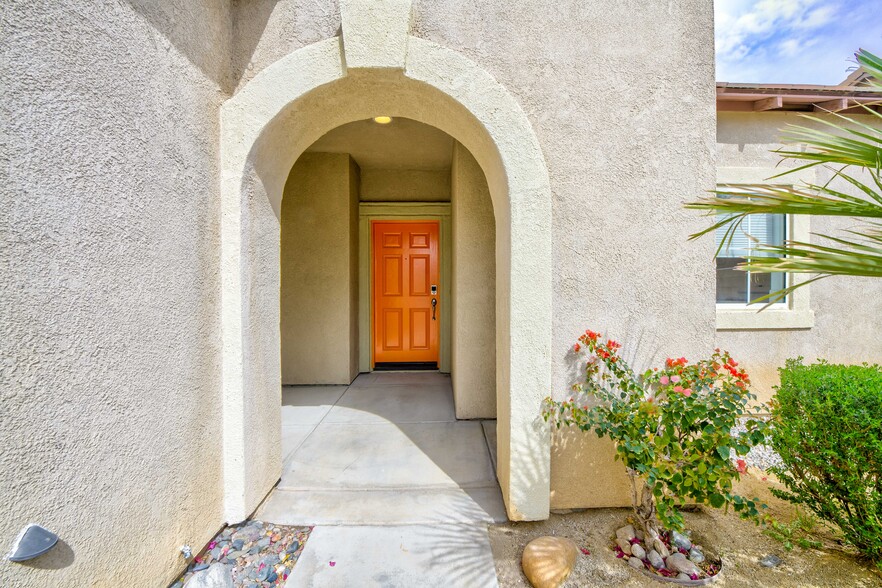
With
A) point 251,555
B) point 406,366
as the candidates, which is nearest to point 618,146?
point 251,555

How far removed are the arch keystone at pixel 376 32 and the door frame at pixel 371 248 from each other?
3.42 metres

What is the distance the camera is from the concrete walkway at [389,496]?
78.5 inches

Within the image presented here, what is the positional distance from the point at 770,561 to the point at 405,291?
492 cm

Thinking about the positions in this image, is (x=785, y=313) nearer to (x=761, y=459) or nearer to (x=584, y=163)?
(x=761, y=459)

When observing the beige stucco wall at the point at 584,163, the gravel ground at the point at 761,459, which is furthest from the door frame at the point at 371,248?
the gravel ground at the point at 761,459

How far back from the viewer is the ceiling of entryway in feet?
13.8

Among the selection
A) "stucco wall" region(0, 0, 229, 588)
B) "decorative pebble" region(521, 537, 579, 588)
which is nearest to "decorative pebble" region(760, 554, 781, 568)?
"decorative pebble" region(521, 537, 579, 588)

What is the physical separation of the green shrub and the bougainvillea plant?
0.34m

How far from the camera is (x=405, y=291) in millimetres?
5891

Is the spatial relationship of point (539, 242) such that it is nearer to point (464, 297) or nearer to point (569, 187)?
point (569, 187)

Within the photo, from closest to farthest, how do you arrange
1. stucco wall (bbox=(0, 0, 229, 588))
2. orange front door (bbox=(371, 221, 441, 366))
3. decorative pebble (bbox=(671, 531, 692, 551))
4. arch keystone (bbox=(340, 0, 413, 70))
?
stucco wall (bbox=(0, 0, 229, 588)) < decorative pebble (bbox=(671, 531, 692, 551)) < arch keystone (bbox=(340, 0, 413, 70)) < orange front door (bbox=(371, 221, 441, 366))

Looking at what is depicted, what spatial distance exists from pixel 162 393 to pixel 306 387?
336 centimetres

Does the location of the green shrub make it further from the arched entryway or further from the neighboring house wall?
the neighboring house wall

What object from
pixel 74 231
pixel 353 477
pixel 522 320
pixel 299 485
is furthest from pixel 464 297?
pixel 74 231
